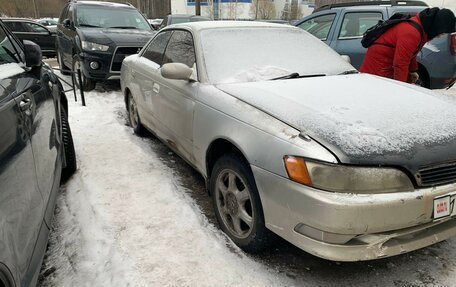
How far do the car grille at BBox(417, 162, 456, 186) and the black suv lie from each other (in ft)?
20.8

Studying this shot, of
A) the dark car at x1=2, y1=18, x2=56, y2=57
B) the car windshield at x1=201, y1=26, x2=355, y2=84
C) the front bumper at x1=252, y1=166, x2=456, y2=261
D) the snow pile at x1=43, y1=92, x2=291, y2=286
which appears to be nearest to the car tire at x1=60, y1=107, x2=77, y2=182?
the snow pile at x1=43, y1=92, x2=291, y2=286

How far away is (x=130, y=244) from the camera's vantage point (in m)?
2.74

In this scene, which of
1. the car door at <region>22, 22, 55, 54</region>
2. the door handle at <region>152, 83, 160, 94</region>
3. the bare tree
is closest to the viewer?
the door handle at <region>152, 83, 160, 94</region>

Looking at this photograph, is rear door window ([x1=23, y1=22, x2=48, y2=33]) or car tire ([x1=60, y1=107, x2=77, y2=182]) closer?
car tire ([x1=60, y1=107, x2=77, y2=182])

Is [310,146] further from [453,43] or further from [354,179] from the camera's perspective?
[453,43]

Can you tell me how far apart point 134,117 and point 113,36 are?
2984 millimetres

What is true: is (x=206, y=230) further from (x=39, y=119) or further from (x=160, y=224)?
(x=39, y=119)

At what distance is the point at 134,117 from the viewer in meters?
5.23

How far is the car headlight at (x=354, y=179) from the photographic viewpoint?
201 cm

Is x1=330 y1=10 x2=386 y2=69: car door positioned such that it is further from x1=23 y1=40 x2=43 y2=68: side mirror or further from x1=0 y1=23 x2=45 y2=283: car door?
x1=0 y1=23 x2=45 y2=283: car door

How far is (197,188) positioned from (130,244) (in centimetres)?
110

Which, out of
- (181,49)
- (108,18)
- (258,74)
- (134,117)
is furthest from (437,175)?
(108,18)

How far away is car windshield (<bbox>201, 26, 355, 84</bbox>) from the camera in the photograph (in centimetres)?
319

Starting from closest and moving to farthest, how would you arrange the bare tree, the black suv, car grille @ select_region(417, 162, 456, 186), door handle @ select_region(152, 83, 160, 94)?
car grille @ select_region(417, 162, 456, 186) → door handle @ select_region(152, 83, 160, 94) → the black suv → the bare tree
